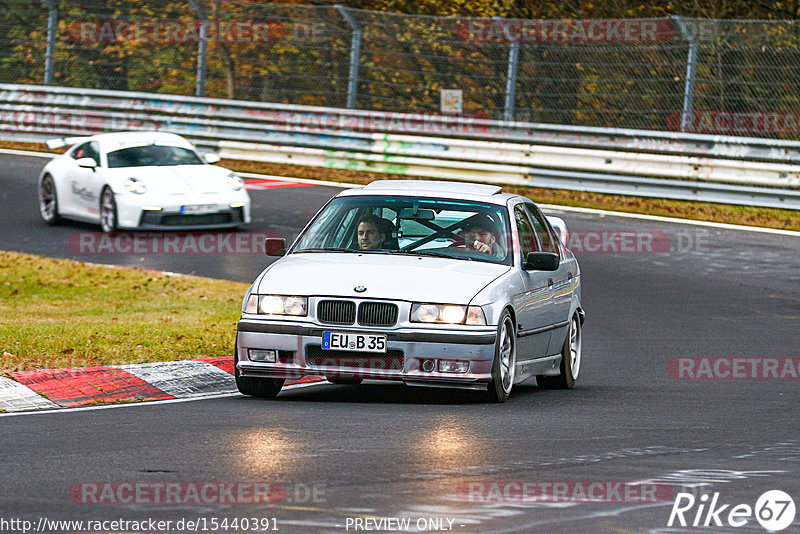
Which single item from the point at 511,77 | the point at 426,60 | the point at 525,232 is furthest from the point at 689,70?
the point at 525,232

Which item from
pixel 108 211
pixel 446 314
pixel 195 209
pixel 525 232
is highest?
pixel 525 232

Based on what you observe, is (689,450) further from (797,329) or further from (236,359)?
(797,329)

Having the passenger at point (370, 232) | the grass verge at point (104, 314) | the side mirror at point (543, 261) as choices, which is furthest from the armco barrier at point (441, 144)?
the passenger at point (370, 232)

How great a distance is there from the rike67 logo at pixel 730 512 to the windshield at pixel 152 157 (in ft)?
50.2

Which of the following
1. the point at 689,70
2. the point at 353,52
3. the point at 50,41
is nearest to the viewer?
the point at 689,70

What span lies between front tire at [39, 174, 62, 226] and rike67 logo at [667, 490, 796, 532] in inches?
638

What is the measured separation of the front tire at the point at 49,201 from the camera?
2181 cm

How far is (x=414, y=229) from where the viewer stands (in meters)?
10.7

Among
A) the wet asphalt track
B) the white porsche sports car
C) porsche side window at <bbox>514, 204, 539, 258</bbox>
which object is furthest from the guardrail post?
porsche side window at <bbox>514, 204, 539, 258</bbox>

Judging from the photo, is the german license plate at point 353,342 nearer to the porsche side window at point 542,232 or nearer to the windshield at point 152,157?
the porsche side window at point 542,232

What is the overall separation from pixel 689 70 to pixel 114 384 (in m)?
15.0

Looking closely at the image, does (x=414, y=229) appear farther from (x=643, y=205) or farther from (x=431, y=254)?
(x=643, y=205)

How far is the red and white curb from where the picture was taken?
9891 millimetres

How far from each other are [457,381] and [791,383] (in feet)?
10.5
